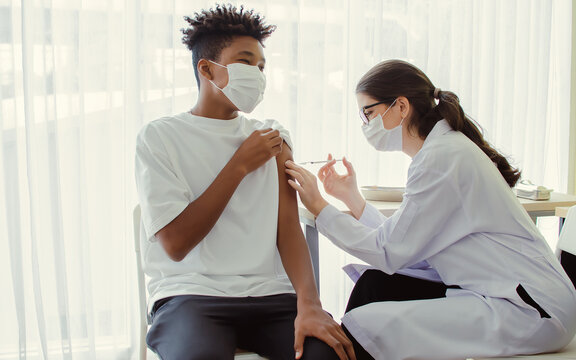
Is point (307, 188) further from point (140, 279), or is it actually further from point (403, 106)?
point (140, 279)

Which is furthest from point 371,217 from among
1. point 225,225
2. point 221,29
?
point 221,29

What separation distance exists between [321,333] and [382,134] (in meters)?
0.66

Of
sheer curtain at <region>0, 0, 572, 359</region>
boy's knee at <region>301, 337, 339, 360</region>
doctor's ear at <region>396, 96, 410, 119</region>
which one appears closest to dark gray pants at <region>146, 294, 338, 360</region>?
boy's knee at <region>301, 337, 339, 360</region>

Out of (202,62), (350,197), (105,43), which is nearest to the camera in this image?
(202,62)

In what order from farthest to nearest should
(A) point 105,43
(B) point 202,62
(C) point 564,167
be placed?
1. (C) point 564,167
2. (A) point 105,43
3. (B) point 202,62

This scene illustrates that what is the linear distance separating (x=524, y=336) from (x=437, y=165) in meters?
0.44

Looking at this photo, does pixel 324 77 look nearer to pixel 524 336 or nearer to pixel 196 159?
pixel 196 159

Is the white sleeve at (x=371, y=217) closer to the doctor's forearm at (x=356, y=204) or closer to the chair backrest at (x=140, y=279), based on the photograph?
the doctor's forearm at (x=356, y=204)

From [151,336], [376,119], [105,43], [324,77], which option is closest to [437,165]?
[376,119]

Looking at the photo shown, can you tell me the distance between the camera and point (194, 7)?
215cm

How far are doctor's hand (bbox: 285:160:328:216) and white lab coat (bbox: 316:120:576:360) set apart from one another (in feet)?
0.60

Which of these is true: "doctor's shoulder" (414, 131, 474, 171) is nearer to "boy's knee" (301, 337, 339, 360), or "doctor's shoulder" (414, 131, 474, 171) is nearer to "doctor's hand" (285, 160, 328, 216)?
"doctor's hand" (285, 160, 328, 216)

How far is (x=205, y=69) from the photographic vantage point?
1.49m

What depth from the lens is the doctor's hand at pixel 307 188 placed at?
1.50 meters
